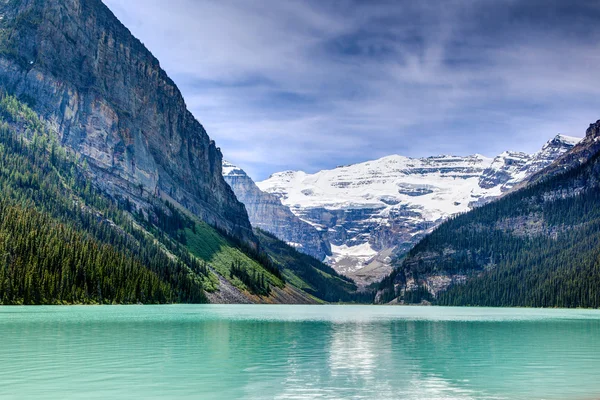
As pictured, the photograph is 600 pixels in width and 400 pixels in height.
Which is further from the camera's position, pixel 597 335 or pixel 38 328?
pixel 597 335

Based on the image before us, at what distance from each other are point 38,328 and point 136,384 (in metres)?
40.1

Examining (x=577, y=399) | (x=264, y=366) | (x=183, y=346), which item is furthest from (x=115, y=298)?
(x=577, y=399)

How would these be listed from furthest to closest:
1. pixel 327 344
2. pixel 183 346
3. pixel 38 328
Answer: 1. pixel 38 328
2. pixel 327 344
3. pixel 183 346

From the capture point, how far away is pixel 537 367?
46.2 m

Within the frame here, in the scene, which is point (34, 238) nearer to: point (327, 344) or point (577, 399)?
point (327, 344)

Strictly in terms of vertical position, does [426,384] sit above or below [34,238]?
below

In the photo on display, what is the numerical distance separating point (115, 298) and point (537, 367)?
140174 millimetres

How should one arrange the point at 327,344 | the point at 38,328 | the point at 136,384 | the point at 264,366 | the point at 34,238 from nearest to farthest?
the point at 136,384 → the point at 264,366 → the point at 327,344 → the point at 38,328 → the point at 34,238

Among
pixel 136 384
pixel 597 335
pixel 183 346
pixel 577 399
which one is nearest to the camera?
pixel 577 399

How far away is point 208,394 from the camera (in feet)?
108

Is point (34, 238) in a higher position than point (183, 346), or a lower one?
higher

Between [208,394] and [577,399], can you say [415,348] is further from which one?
[208,394]

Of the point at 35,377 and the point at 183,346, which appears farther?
the point at 183,346

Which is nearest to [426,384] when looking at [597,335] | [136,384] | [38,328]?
[136,384]
